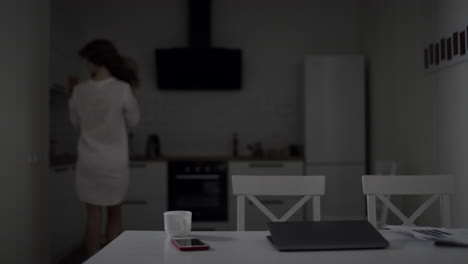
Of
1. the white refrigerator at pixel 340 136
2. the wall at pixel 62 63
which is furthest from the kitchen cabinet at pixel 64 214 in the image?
the white refrigerator at pixel 340 136

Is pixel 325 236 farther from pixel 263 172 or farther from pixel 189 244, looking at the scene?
pixel 263 172

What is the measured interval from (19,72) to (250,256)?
7.31 feet

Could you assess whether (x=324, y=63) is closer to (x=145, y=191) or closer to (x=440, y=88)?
(x=440, y=88)

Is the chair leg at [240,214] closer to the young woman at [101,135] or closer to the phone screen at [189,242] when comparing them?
the phone screen at [189,242]

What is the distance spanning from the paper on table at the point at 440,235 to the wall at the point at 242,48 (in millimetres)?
3800

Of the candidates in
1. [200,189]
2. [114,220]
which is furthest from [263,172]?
[114,220]

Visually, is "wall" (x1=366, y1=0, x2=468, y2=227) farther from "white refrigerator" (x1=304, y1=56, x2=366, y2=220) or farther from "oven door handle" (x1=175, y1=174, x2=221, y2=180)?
"oven door handle" (x1=175, y1=174, x2=221, y2=180)

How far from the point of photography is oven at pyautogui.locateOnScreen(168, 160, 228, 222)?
468 centimetres

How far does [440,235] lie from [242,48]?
13.6 feet

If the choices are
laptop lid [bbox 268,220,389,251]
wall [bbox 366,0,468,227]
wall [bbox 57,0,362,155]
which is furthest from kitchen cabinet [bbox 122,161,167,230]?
laptop lid [bbox 268,220,389,251]

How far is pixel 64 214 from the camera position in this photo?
12.6 ft

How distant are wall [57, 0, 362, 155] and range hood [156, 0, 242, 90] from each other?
168 mm

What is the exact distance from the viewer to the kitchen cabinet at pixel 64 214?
3.57 meters

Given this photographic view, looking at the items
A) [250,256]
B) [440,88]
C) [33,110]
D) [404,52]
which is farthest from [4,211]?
[404,52]
